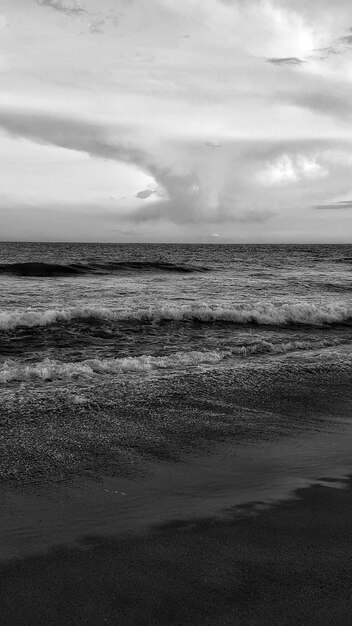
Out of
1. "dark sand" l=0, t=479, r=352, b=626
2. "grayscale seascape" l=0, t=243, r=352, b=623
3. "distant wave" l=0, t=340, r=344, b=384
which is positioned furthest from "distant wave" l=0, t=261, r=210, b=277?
"dark sand" l=0, t=479, r=352, b=626

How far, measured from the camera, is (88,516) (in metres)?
3.70

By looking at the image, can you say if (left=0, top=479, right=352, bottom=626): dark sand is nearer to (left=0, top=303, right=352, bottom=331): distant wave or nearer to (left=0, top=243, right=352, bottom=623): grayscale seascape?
(left=0, top=243, right=352, bottom=623): grayscale seascape

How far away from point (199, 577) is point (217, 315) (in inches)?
449

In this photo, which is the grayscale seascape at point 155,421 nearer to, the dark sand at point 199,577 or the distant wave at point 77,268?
the dark sand at point 199,577

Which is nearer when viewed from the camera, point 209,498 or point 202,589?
point 202,589

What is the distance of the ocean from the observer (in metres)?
4.04

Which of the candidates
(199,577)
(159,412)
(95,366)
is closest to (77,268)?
(95,366)

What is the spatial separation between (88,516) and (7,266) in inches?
1248

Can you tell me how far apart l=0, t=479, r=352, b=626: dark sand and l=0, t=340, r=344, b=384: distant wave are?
4.54 metres

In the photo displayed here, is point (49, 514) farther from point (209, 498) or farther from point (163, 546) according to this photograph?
point (209, 498)

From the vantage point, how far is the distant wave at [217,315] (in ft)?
44.2

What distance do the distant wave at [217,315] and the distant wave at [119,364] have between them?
3689 mm

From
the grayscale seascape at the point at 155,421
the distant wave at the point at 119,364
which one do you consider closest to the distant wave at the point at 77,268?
the grayscale seascape at the point at 155,421

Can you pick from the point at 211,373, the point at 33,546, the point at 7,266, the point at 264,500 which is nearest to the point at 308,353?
the point at 211,373
